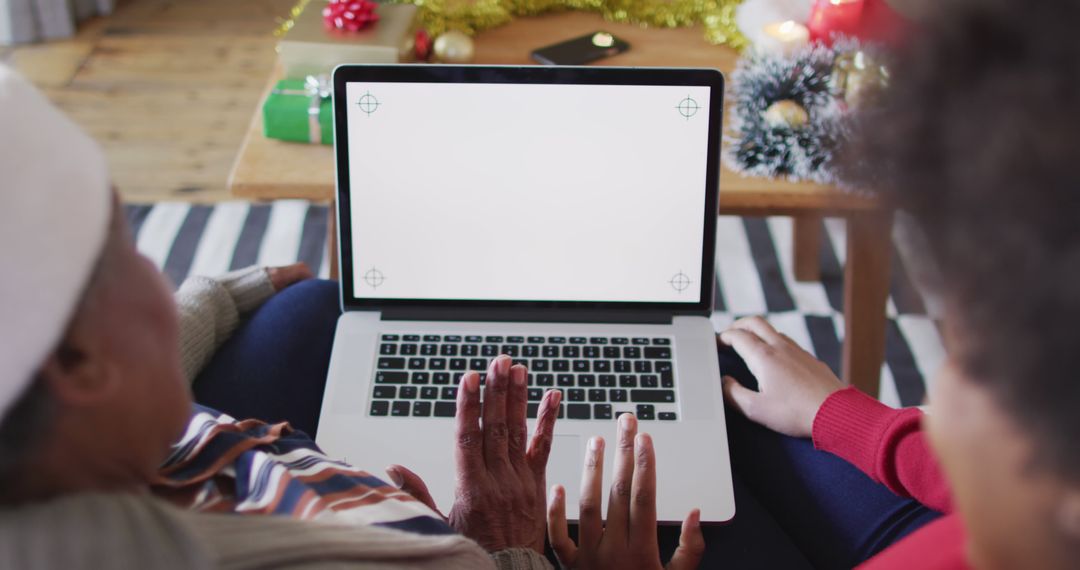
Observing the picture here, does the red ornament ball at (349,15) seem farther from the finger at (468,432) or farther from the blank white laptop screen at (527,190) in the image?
the finger at (468,432)

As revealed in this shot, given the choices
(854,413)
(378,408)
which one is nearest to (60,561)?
(378,408)

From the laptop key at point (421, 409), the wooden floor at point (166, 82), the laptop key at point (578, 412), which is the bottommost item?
the wooden floor at point (166, 82)

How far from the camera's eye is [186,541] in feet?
1.68

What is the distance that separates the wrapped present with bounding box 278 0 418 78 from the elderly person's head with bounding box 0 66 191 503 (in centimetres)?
77

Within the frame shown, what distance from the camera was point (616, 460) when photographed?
88cm

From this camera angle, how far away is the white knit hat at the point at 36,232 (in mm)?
471

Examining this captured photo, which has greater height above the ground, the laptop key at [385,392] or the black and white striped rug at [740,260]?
the laptop key at [385,392]

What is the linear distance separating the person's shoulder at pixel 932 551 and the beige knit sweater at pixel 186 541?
0.28 meters

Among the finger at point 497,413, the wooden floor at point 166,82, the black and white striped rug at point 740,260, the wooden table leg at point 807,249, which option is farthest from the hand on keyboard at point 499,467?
the wooden floor at point 166,82

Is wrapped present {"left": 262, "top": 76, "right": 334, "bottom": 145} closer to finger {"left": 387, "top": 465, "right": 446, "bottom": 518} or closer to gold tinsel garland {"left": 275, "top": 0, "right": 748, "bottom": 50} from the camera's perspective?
gold tinsel garland {"left": 275, "top": 0, "right": 748, "bottom": 50}

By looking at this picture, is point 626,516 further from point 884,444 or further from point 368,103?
point 368,103

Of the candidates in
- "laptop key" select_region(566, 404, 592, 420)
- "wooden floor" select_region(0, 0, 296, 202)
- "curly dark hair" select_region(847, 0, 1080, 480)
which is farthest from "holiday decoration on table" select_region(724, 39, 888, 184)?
"wooden floor" select_region(0, 0, 296, 202)

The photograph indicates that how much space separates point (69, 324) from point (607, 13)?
4.04ft

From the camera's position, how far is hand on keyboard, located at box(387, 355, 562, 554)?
0.86 metres
